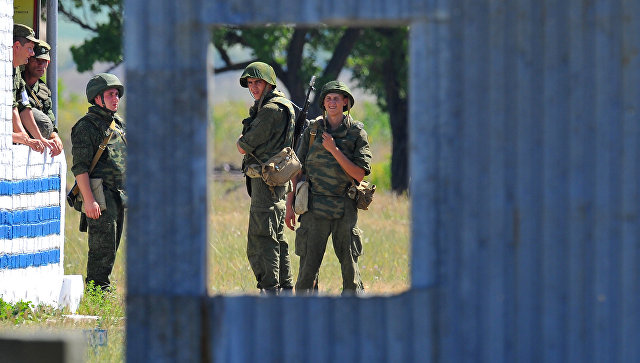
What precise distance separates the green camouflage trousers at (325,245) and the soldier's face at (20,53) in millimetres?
2725

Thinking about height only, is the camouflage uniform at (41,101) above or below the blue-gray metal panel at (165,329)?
above

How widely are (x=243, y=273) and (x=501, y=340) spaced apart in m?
6.67

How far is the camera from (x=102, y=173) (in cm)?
914

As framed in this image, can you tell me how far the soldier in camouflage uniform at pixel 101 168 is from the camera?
901 centimetres

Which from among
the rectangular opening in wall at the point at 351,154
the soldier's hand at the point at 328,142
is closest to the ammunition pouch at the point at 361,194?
the rectangular opening in wall at the point at 351,154

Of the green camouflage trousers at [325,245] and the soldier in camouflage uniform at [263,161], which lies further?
the soldier in camouflage uniform at [263,161]

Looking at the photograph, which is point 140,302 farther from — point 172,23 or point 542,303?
point 542,303

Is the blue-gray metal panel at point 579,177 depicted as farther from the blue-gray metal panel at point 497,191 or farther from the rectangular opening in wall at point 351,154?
the rectangular opening in wall at point 351,154

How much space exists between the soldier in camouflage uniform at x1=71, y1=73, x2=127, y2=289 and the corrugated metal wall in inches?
195

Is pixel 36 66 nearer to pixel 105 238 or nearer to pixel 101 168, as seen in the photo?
pixel 101 168

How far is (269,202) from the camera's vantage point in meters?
8.23

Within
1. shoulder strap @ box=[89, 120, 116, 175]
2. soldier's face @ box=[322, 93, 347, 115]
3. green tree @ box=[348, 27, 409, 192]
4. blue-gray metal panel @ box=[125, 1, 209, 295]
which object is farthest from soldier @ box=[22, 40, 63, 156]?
green tree @ box=[348, 27, 409, 192]

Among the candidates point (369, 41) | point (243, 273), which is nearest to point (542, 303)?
point (243, 273)

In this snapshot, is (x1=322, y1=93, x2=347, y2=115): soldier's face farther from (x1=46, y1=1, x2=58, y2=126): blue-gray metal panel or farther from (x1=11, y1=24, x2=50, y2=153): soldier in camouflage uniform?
(x1=46, y1=1, x2=58, y2=126): blue-gray metal panel
